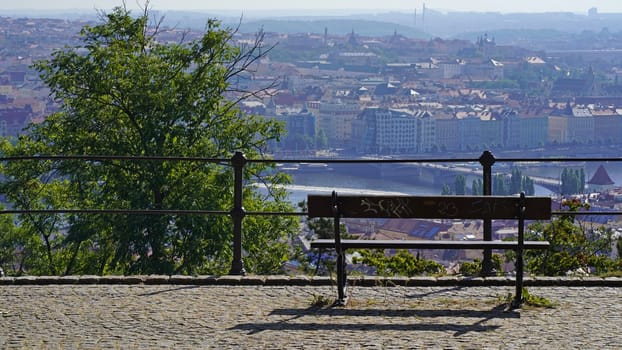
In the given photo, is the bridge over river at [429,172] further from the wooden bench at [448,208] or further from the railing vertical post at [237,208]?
the wooden bench at [448,208]

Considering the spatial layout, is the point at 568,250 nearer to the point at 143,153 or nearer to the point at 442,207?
the point at 442,207

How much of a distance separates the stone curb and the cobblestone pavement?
0.07 m

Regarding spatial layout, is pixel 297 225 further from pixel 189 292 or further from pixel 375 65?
pixel 375 65

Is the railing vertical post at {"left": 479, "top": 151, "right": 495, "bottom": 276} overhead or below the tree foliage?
overhead

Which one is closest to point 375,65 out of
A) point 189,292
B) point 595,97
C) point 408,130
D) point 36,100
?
point 595,97

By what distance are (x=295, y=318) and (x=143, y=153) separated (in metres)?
9.36

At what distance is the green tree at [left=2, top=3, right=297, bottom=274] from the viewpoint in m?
12.3

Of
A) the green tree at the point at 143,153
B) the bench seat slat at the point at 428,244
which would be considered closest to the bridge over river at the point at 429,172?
the green tree at the point at 143,153

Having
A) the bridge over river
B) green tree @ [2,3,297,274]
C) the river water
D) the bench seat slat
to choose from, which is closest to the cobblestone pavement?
the bench seat slat

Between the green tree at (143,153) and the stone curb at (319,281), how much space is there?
5685 millimetres

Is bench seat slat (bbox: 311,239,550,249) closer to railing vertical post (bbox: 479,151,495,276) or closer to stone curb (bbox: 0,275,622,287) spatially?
stone curb (bbox: 0,275,622,287)

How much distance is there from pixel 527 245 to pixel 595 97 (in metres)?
124

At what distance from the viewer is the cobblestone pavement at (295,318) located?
455 cm

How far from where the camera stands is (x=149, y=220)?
12.1 m
